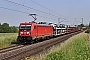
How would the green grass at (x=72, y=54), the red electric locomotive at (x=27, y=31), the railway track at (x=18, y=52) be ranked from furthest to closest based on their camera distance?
1. the red electric locomotive at (x=27, y=31)
2. the railway track at (x=18, y=52)
3. the green grass at (x=72, y=54)

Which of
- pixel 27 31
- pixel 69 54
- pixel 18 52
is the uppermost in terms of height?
pixel 27 31

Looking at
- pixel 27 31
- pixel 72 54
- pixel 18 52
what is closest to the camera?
pixel 72 54

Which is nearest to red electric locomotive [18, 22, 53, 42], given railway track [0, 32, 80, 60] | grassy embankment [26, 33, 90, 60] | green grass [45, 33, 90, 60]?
railway track [0, 32, 80, 60]

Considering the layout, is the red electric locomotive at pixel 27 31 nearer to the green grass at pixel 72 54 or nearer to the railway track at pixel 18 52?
the railway track at pixel 18 52

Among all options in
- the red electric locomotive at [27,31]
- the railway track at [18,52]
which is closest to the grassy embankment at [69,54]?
the railway track at [18,52]

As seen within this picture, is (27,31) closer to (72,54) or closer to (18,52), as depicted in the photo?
(18,52)

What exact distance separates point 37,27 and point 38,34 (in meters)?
1.10

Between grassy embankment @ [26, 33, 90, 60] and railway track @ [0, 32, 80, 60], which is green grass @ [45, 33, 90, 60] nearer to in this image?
grassy embankment @ [26, 33, 90, 60]

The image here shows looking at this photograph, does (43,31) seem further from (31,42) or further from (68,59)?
(68,59)

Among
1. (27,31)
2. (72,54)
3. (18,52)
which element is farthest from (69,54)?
(27,31)

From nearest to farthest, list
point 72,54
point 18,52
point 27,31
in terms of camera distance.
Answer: point 72,54 < point 18,52 < point 27,31

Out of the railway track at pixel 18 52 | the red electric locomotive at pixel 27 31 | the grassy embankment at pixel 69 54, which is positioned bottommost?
the railway track at pixel 18 52

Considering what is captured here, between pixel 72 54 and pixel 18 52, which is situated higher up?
pixel 72 54

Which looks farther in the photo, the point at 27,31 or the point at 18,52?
the point at 27,31
